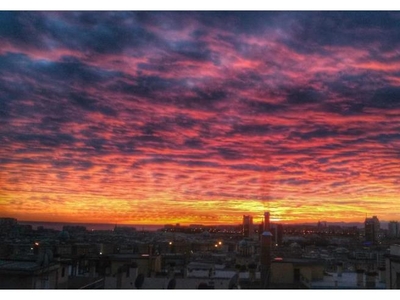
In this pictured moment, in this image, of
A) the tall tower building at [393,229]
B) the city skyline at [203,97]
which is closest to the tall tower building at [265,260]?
the city skyline at [203,97]

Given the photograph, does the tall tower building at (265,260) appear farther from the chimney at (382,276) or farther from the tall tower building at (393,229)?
the tall tower building at (393,229)

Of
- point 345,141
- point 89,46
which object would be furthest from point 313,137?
point 89,46

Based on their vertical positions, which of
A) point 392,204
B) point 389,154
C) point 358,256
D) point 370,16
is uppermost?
point 370,16

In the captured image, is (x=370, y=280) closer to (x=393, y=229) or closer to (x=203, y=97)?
(x=203, y=97)

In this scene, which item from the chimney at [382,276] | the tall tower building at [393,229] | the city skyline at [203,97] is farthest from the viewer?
the tall tower building at [393,229]

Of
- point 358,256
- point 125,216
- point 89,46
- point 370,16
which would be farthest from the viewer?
point 358,256

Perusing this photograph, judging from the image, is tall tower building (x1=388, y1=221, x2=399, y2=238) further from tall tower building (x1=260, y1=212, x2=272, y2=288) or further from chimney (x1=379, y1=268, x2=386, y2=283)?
tall tower building (x1=260, y1=212, x2=272, y2=288)

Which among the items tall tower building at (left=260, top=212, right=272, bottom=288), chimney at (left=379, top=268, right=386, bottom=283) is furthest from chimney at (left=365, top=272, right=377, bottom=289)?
tall tower building at (left=260, top=212, right=272, bottom=288)
